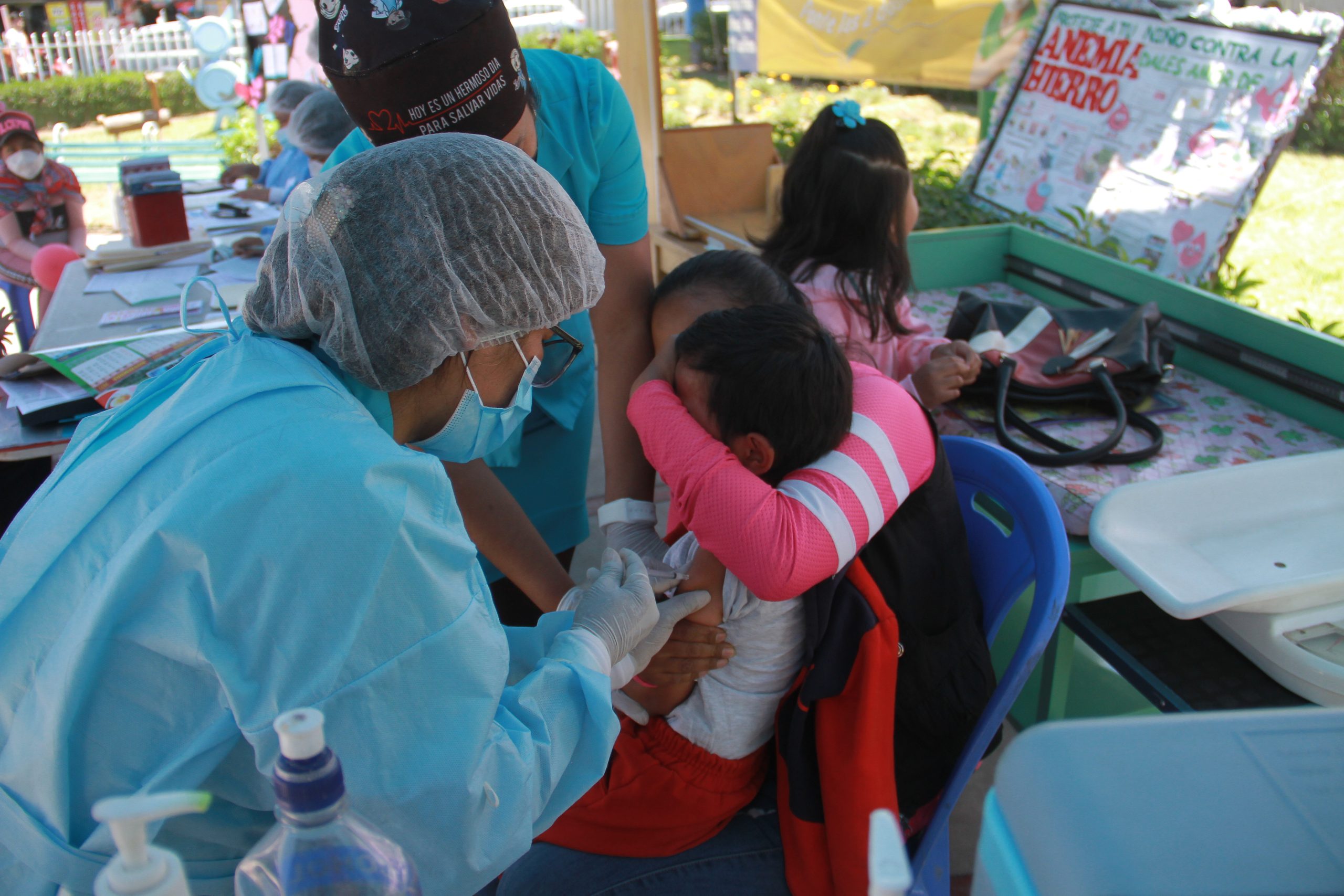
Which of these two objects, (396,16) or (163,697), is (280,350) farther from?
(396,16)

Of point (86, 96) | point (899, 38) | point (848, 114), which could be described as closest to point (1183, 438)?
point (848, 114)

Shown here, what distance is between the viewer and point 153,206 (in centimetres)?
394

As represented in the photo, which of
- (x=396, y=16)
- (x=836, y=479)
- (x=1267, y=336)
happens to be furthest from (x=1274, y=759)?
(x=1267, y=336)

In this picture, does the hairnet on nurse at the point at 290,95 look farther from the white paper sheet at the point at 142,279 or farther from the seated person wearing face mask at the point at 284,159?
the white paper sheet at the point at 142,279

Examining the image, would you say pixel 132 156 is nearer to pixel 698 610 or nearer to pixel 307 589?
pixel 698 610

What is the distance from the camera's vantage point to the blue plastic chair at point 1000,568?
48.4 inches

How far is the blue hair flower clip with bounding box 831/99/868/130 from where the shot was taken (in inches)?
93.4

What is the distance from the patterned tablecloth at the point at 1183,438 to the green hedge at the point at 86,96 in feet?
62.2

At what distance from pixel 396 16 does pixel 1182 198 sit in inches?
121

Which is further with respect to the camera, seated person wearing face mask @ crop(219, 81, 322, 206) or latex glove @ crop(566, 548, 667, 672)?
seated person wearing face mask @ crop(219, 81, 322, 206)

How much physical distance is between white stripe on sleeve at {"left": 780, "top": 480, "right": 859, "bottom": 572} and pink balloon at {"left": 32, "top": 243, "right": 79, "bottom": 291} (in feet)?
17.3

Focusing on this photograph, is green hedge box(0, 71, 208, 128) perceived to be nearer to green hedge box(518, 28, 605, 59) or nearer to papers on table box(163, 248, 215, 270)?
green hedge box(518, 28, 605, 59)

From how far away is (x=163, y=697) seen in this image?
0.88 meters

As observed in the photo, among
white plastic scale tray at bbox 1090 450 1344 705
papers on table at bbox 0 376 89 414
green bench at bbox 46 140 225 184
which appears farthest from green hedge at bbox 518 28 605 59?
white plastic scale tray at bbox 1090 450 1344 705
